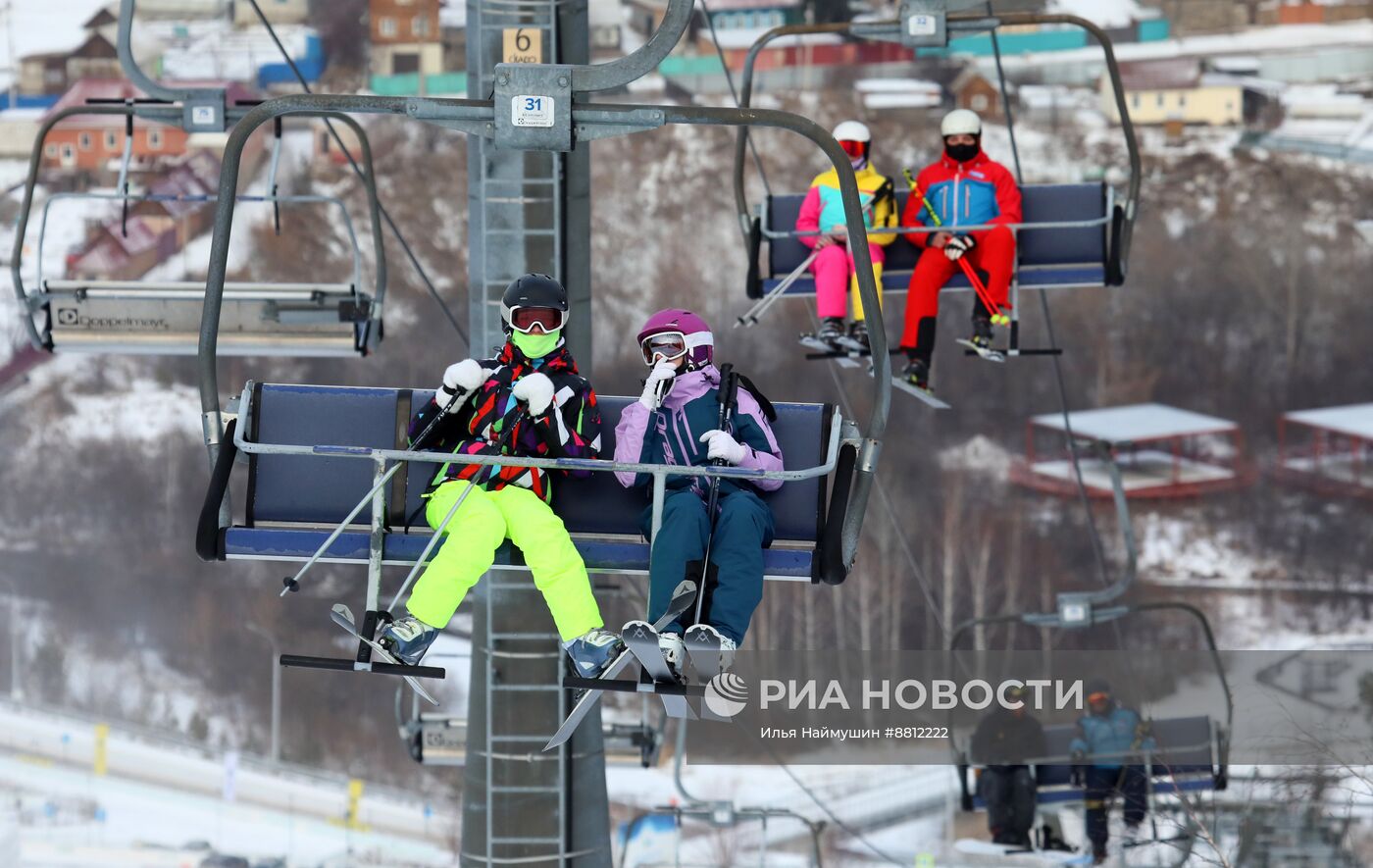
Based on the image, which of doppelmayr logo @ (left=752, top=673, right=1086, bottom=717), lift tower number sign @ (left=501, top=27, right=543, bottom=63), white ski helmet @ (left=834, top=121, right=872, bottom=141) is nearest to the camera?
lift tower number sign @ (left=501, top=27, right=543, bottom=63)

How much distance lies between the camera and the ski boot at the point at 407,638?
15.6 feet

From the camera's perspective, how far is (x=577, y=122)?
Result: 16.3 feet

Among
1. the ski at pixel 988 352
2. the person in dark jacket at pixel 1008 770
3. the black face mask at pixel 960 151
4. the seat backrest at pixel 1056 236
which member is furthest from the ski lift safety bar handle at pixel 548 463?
the person in dark jacket at pixel 1008 770

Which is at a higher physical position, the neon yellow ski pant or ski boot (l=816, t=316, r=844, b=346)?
ski boot (l=816, t=316, r=844, b=346)

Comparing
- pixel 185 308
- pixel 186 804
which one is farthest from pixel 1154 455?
pixel 185 308

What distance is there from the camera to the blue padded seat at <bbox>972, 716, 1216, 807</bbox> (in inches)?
419

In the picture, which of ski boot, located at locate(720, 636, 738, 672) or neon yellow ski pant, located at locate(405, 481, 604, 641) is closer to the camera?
ski boot, located at locate(720, 636, 738, 672)

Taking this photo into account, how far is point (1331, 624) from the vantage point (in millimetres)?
33062

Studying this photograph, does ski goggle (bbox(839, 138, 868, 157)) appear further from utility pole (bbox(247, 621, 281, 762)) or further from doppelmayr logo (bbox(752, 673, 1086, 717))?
utility pole (bbox(247, 621, 281, 762))

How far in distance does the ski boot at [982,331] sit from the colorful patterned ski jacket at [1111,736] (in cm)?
365

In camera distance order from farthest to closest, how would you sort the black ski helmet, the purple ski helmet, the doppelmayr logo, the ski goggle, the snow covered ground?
1. the snow covered ground
2. the doppelmayr logo
3. the ski goggle
4. the purple ski helmet
5. the black ski helmet

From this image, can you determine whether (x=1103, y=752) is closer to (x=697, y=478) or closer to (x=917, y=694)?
(x=697, y=478)

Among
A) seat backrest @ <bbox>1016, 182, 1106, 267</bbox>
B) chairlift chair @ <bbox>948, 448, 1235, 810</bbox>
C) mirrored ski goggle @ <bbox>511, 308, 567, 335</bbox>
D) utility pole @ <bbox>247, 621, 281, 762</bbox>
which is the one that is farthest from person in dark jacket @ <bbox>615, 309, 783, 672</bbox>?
utility pole @ <bbox>247, 621, 281, 762</bbox>

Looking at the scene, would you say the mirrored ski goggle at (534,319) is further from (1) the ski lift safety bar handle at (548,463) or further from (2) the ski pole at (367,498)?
(1) the ski lift safety bar handle at (548,463)
